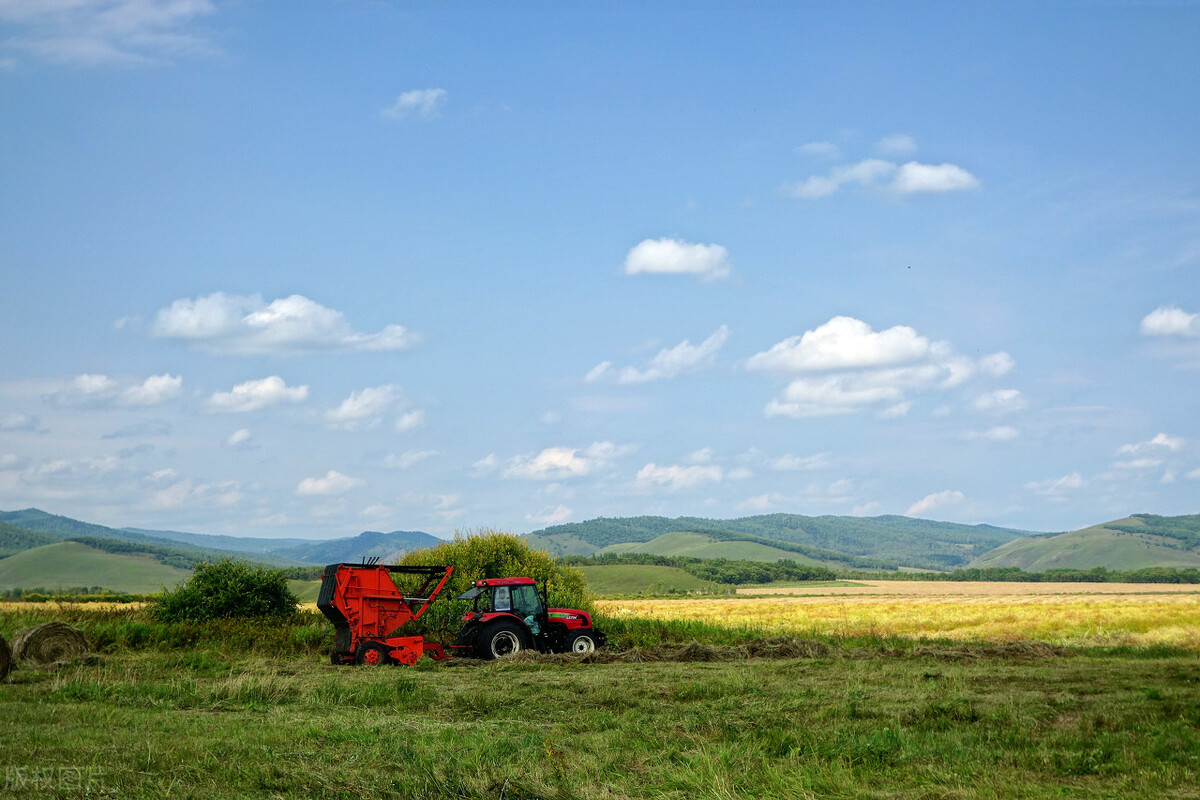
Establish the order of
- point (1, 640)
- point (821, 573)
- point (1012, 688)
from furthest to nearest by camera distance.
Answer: point (821, 573) → point (1, 640) → point (1012, 688)

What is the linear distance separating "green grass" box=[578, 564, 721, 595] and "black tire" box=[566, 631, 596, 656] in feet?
302

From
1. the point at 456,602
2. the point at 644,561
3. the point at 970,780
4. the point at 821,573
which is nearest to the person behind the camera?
the point at 970,780

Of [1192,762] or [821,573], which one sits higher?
[1192,762]

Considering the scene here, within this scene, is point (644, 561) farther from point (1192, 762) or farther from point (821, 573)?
point (1192, 762)

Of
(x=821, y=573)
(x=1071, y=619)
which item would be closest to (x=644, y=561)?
(x=821, y=573)

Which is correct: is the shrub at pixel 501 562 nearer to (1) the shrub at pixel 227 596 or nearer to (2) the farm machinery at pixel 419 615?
(1) the shrub at pixel 227 596

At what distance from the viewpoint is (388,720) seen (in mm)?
11188

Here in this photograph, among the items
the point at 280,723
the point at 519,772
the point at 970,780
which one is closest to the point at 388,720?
the point at 280,723

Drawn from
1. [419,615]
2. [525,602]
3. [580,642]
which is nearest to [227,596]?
[419,615]

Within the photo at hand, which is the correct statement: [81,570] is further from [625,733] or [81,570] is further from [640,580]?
[625,733]

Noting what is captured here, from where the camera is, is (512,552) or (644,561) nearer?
(512,552)

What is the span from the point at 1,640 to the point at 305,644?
8696mm

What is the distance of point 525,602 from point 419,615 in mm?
2443

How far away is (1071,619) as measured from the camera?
37281mm
